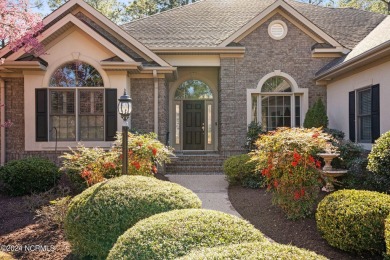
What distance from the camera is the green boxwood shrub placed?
869 centimetres

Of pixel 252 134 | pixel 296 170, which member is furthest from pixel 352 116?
pixel 296 170

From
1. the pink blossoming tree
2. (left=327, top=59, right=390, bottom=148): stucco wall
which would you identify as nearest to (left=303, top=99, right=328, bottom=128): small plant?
(left=327, top=59, right=390, bottom=148): stucco wall

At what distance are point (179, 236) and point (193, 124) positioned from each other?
11.5 meters

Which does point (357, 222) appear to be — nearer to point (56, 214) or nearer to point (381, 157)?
point (381, 157)

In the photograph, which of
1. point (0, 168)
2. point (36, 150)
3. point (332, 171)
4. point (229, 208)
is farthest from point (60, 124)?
point (332, 171)

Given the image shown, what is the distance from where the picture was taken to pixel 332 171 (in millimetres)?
7445

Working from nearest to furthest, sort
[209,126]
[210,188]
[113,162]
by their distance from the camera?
1. [113,162]
2. [210,188]
3. [209,126]

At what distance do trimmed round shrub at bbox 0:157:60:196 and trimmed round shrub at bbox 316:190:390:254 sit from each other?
6297mm

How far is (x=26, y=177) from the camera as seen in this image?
8.00 m

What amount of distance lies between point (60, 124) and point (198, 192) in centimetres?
497

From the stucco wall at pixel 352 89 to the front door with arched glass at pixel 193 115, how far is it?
4.67m

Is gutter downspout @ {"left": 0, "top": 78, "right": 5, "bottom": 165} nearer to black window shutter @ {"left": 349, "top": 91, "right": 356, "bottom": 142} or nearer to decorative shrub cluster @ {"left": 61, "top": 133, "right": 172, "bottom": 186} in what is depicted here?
decorative shrub cluster @ {"left": 61, "top": 133, "right": 172, "bottom": 186}

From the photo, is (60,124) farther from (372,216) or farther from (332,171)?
(372,216)

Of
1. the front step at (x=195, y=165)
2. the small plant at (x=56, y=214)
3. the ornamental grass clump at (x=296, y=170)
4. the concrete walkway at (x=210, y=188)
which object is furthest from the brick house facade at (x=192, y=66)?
the ornamental grass clump at (x=296, y=170)
